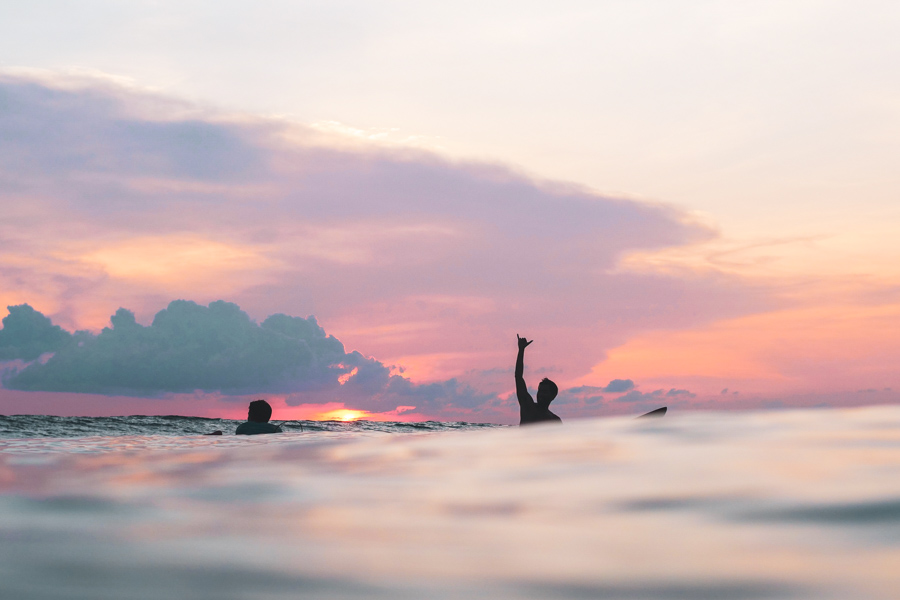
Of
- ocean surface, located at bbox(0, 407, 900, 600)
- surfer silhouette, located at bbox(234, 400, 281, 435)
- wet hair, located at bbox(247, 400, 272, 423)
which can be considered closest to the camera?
ocean surface, located at bbox(0, 407, 900, 600)

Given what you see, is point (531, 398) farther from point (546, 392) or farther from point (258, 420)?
point (258, 420)

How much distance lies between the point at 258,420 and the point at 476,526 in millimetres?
9372

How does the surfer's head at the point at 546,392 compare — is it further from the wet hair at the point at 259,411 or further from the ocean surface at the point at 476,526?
the ocean surface at the point at 476,526

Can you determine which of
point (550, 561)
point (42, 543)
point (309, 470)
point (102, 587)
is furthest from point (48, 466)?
point (550, 561)

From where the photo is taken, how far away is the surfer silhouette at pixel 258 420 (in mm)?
10844

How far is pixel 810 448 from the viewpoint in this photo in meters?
4.70

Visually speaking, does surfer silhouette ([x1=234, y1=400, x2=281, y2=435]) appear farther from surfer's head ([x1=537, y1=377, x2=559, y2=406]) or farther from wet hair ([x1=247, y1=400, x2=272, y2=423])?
surfer's head ([x1=537, y1=377, x2=559, y2=406])

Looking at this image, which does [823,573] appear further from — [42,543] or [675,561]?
[42,543]

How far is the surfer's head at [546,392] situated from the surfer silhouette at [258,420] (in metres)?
4.39

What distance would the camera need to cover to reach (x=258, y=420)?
11281 mm

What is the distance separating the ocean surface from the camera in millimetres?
1849

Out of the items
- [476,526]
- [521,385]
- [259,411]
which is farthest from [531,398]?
[476,526]

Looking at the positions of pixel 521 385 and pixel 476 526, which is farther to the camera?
pixel 521 385

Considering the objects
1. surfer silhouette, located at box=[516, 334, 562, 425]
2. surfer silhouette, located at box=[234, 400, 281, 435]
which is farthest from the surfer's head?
surfer silhouette, located at box=[234, 400, 281, 435]
